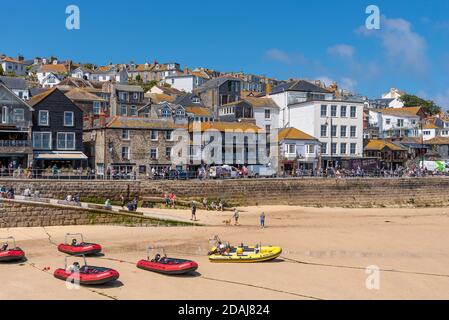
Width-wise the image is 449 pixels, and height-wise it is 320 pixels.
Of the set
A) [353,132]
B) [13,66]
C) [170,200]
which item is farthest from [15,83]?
[13,66]

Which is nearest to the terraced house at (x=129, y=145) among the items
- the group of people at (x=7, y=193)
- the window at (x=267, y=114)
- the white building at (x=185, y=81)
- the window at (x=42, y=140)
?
the window at (x=42, y=140)

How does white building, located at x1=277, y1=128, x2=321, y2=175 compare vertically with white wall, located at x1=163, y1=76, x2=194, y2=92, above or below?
below

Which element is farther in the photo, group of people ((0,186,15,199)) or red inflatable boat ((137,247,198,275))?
group of people ((0,186,15,199))

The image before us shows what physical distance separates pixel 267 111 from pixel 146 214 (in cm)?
3973

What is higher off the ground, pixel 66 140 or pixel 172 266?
pixel 66 140

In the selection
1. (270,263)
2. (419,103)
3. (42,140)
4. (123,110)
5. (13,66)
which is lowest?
(270,263)

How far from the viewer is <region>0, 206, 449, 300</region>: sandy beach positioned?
20.7 m

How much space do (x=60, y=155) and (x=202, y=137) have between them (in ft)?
47.9

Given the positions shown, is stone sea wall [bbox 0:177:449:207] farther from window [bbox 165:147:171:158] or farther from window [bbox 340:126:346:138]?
window [bbox 340:126:346:138]

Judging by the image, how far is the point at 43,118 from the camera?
49.7 metres

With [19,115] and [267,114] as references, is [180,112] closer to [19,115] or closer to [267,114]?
[267,114]

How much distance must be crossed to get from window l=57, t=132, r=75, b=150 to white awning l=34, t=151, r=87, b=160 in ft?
1.64

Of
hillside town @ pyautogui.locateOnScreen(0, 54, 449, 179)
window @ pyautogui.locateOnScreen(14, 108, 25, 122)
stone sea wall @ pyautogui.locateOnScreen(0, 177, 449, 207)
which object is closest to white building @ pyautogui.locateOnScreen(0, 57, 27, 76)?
hillside town @ pyautogui.locateOnScreen(0, 54, 449, 179)
